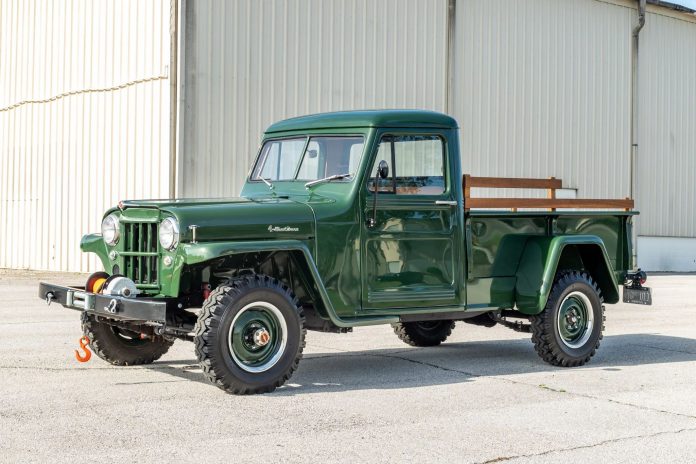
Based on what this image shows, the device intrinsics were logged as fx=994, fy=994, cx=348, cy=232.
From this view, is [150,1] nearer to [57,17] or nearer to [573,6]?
[57,17]

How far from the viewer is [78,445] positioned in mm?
5730

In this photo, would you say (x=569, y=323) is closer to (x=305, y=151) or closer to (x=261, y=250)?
(x=305, y=151)

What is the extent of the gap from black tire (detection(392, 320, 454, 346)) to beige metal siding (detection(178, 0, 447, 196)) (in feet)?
31.0

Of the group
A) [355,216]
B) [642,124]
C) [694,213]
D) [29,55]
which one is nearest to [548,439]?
[355,216]

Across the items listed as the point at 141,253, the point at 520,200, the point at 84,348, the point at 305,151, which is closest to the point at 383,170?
the point at 305,151

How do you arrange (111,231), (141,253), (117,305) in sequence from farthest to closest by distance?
(111,231) → (141,253) → (117,305)

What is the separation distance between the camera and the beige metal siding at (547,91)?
24.2m

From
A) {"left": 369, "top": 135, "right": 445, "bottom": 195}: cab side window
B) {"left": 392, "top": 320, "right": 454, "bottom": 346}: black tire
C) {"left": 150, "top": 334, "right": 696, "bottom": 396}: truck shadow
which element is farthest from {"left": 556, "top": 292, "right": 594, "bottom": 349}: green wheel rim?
{"left": 369, "top": 135, "right": 445, "bottom": 195}: cab side window

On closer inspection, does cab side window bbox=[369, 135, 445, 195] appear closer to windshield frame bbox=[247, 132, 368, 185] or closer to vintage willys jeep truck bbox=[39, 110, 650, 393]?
vintage willys jeep truck bbox=[39, 110, 650, 393]

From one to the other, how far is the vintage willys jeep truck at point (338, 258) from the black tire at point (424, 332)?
879 mm

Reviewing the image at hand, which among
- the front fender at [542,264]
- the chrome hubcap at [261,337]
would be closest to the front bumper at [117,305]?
the chrome hubcap at [261,337]

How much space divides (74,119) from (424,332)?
14.4 metres

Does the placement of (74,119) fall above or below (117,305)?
above

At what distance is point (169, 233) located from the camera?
746 cm
